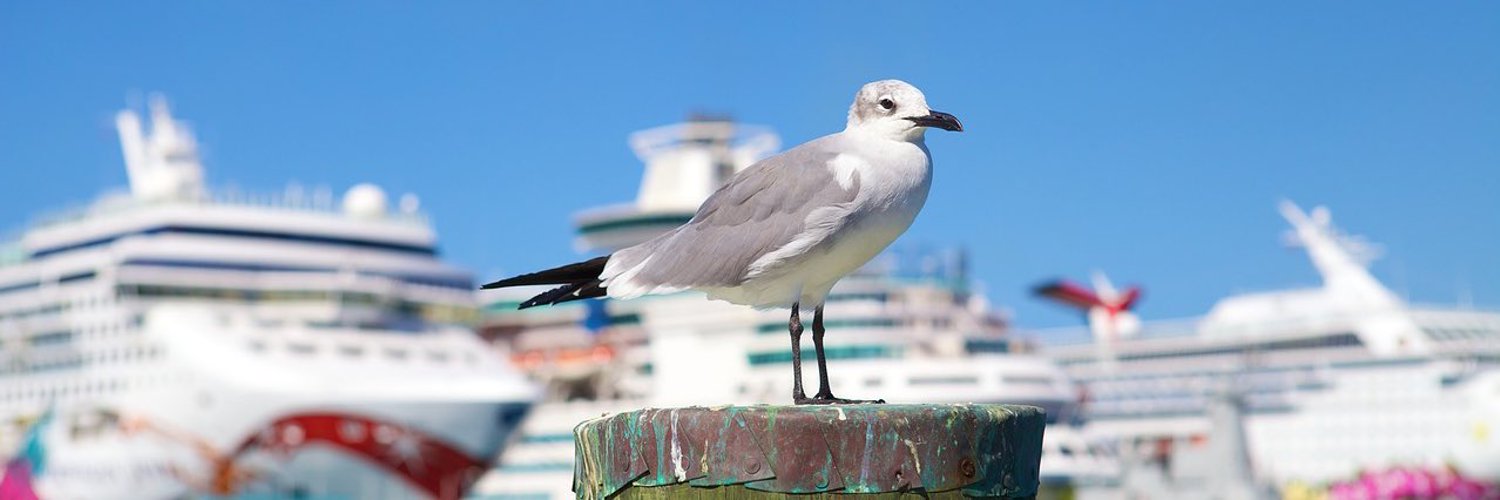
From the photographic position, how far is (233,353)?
40.9 meters

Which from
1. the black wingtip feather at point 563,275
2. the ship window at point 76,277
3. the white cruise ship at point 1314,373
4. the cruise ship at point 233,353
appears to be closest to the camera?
the black wingtip feather at point 563,275

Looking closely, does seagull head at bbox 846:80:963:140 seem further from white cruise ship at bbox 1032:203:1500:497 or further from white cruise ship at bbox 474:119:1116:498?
white cruise ship at bbox 1032:203:1500:497

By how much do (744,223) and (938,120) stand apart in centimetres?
47

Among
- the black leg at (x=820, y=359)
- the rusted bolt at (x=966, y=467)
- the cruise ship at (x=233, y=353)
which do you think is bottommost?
the rusted bolt at (x=966, y=467)

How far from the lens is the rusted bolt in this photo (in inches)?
114

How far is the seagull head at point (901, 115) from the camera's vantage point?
13.4 ft

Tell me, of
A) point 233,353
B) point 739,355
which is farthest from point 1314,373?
point 233,353

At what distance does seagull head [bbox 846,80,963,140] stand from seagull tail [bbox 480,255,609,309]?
64 centimetres

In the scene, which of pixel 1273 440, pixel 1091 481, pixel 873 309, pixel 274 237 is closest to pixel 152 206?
pixel 274 237

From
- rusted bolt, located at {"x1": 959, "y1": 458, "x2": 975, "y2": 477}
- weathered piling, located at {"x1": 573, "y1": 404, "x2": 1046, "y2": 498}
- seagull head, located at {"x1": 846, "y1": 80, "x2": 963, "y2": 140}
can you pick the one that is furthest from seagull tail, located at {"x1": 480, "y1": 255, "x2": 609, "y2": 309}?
rusted bolt, located at {"x1": 959, "y1": 458, "x2": 975, "y2": 477}

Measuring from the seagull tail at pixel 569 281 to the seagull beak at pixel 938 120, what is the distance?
72 cm

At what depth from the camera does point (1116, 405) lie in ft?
230

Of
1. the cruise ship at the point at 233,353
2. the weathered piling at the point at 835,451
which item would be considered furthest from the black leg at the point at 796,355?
the cruise ship at the point at 233,353

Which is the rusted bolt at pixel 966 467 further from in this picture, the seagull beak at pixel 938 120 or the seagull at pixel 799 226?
the seagull beak at pixel 938 120
